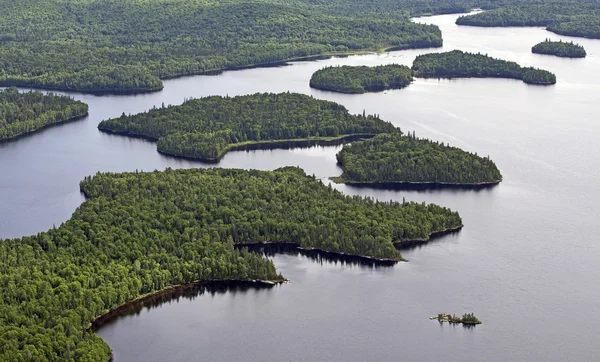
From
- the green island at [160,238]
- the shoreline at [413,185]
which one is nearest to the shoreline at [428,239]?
the green island at [160,238]

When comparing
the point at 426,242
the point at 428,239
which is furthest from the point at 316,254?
the point at 428,239

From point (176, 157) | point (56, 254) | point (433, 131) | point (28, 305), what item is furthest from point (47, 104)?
point (28, 305)

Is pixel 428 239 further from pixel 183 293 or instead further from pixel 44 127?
pixel 44 127

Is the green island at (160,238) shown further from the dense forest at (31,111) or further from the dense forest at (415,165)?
the dense forest at (31,111)

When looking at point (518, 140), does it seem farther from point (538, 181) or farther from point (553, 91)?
point (553, 91)

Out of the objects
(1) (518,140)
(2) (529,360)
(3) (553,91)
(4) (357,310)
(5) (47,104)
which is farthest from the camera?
(3) (553,91)

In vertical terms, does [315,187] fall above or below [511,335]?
above
